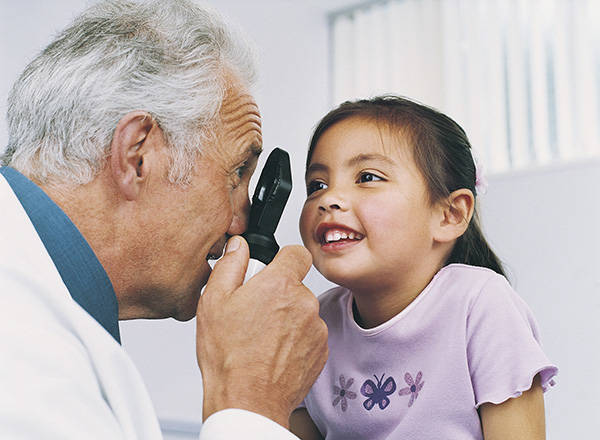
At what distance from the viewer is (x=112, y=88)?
3.30ft

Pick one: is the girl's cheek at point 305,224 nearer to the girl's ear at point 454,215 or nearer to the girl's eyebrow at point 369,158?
the girl's eyebrow at point 369,158

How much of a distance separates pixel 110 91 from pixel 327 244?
48cm

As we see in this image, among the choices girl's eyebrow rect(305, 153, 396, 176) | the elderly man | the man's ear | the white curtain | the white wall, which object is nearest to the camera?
the elderly man

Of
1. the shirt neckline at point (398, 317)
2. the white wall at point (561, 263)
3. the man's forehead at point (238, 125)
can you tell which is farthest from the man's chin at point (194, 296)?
the white wall at point (561, 263)

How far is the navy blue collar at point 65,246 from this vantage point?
89cm

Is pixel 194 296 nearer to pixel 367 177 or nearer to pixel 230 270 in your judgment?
pixel 230 270

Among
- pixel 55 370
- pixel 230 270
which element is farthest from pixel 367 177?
pixel 55 370

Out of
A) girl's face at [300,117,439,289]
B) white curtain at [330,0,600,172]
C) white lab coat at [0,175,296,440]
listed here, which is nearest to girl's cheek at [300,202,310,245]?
girl's face at [300,117,439,289]

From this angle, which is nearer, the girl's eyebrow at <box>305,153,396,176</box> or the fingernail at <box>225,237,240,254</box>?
the fingernail at <box>225,237,240,254</box>

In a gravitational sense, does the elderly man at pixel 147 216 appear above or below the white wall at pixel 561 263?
above

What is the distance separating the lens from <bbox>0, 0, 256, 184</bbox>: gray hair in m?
1.00

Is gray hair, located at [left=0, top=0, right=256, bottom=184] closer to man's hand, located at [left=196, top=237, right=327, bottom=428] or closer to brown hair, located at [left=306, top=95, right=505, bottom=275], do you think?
man's hand, located at [left=196, top=237, right=327, bottom=428]

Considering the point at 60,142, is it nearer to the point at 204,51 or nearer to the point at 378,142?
the point at 204,51

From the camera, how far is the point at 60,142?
101 centimetres
